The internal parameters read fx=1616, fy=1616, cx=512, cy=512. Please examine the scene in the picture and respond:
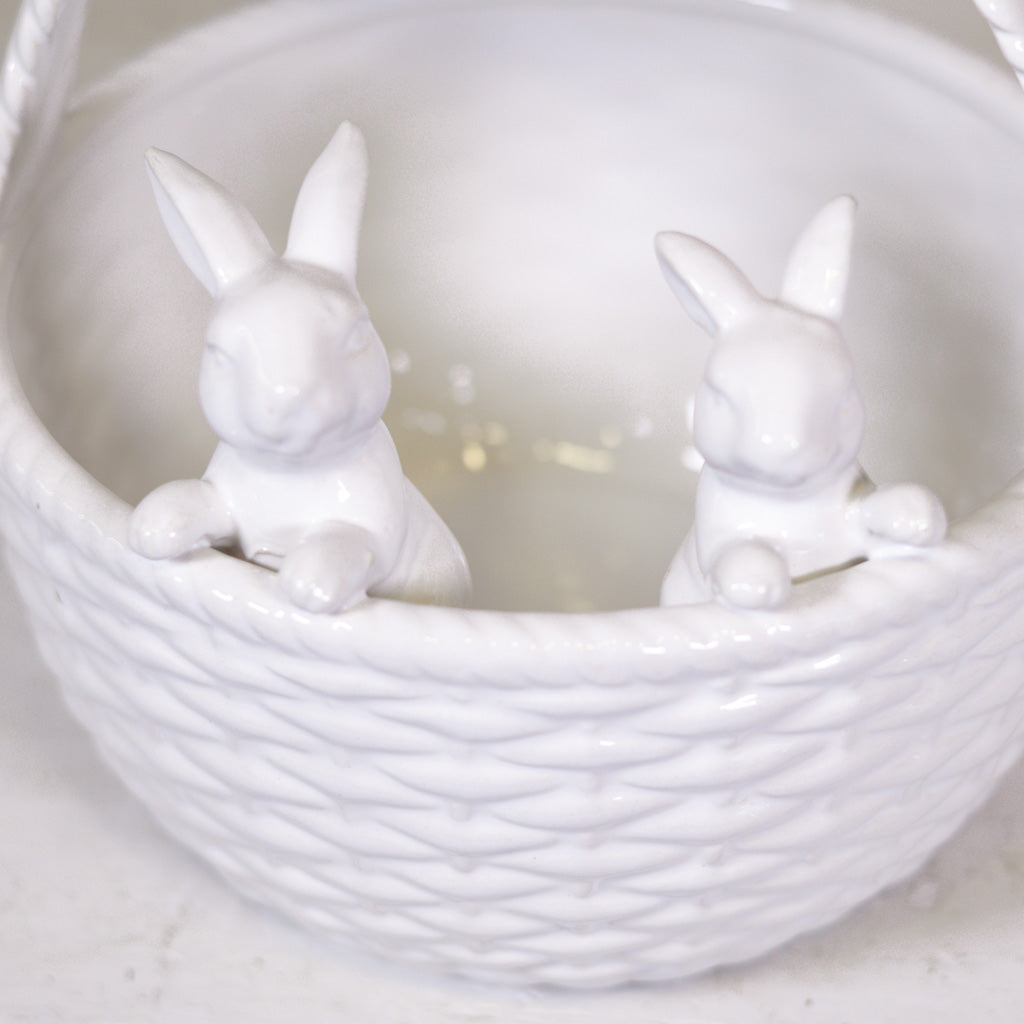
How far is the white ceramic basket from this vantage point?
522mm

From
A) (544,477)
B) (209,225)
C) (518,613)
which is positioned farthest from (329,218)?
(544,477)

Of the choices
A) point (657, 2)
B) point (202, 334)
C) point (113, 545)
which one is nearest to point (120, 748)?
point (113, 545)

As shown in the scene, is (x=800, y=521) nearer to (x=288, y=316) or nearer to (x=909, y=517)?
(x=909, y=517)

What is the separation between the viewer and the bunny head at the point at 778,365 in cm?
53

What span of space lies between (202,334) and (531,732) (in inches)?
15.0

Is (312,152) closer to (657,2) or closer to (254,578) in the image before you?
(657,2)

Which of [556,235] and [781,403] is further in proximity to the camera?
[556,235]

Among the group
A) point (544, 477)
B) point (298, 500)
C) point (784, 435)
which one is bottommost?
point (544, 477)

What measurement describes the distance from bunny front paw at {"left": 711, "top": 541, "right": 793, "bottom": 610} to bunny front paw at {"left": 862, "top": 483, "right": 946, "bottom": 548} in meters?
0.04

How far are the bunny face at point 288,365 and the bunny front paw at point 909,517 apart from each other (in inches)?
6.9

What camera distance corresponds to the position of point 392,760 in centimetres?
54

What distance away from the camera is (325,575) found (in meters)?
0.51

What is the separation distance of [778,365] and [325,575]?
16 cm

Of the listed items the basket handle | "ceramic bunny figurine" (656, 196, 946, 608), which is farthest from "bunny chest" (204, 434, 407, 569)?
the basket handle
